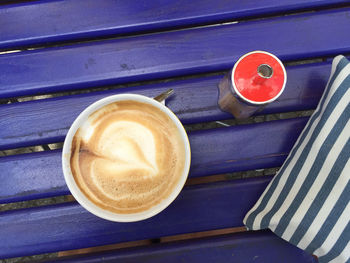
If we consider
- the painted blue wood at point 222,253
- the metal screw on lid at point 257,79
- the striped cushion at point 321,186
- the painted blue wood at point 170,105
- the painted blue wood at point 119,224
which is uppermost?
the metal screw on lid at point 257,79

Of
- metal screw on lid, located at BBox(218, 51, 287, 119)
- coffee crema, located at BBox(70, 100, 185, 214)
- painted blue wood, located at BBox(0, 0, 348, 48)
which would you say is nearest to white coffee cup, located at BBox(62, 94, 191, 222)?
coffee crema, located at BBox(70, 100, 185, 214)

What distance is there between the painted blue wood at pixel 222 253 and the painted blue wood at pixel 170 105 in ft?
0.88

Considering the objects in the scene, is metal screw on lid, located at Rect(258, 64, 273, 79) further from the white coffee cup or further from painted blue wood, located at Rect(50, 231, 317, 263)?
painted blue wood, located at Rect(50, 231, 317, 263)

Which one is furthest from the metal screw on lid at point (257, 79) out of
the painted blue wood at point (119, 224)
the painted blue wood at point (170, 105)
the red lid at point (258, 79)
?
the painted blue wood at point (119, 224)

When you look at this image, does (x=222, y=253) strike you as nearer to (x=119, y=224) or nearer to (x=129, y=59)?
(x=119, y=224)

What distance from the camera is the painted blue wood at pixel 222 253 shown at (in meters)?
0.64

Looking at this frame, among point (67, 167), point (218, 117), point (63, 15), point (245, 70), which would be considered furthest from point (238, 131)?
point (63, 15)

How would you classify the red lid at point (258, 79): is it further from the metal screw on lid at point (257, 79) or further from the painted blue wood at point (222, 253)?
the painted blue wood at point (222, 253)

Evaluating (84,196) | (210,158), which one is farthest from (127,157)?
(210,158)

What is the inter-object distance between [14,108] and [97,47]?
222mm

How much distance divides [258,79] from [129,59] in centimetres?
29

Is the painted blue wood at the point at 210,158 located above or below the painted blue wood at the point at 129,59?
below

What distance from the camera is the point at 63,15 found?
2.14 feet

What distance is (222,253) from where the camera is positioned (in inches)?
25.3
